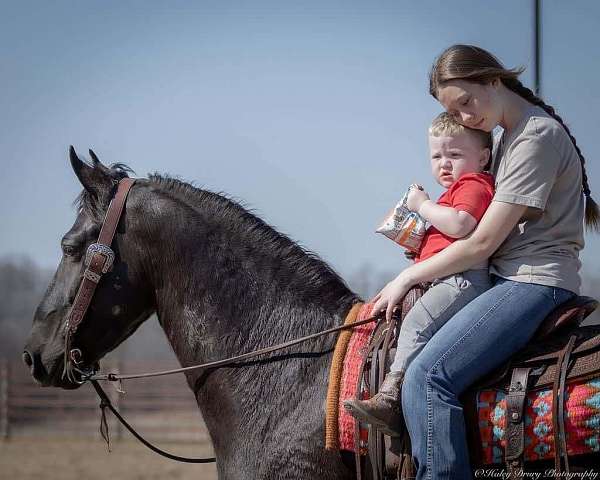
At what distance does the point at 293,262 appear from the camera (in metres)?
3.61

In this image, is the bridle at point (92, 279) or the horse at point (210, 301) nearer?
the horse at point (210, 301)

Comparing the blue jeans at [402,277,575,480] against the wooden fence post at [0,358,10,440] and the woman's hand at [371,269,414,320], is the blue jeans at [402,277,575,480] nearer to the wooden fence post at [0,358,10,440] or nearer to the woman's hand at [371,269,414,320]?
the woman's hand at [371,269,414,320]

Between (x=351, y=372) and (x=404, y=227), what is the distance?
0.68 meters

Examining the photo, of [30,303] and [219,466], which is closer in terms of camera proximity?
[219,466]

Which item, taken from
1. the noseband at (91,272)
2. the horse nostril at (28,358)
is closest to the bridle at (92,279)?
the noseband at (91,272)

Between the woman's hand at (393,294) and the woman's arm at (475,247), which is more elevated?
the woman's arm at (475,247)

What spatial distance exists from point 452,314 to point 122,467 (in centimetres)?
1253

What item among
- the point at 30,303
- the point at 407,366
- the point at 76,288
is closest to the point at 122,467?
the point at 76,288

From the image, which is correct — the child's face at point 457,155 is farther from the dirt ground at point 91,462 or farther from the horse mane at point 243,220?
the dirt ground at point 91,462

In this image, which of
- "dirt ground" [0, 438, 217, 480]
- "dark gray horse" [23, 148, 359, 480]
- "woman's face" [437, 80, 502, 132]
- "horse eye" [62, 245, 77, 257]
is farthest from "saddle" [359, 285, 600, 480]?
"dirt ground" [0, 438, 217, 480]

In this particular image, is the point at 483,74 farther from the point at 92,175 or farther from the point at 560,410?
the point at 92,175

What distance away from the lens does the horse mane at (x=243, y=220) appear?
360 centimetres

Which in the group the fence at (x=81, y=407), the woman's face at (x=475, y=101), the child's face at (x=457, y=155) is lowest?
the fence at (x=81, y=407)

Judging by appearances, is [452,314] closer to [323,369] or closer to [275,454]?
[323,369]
